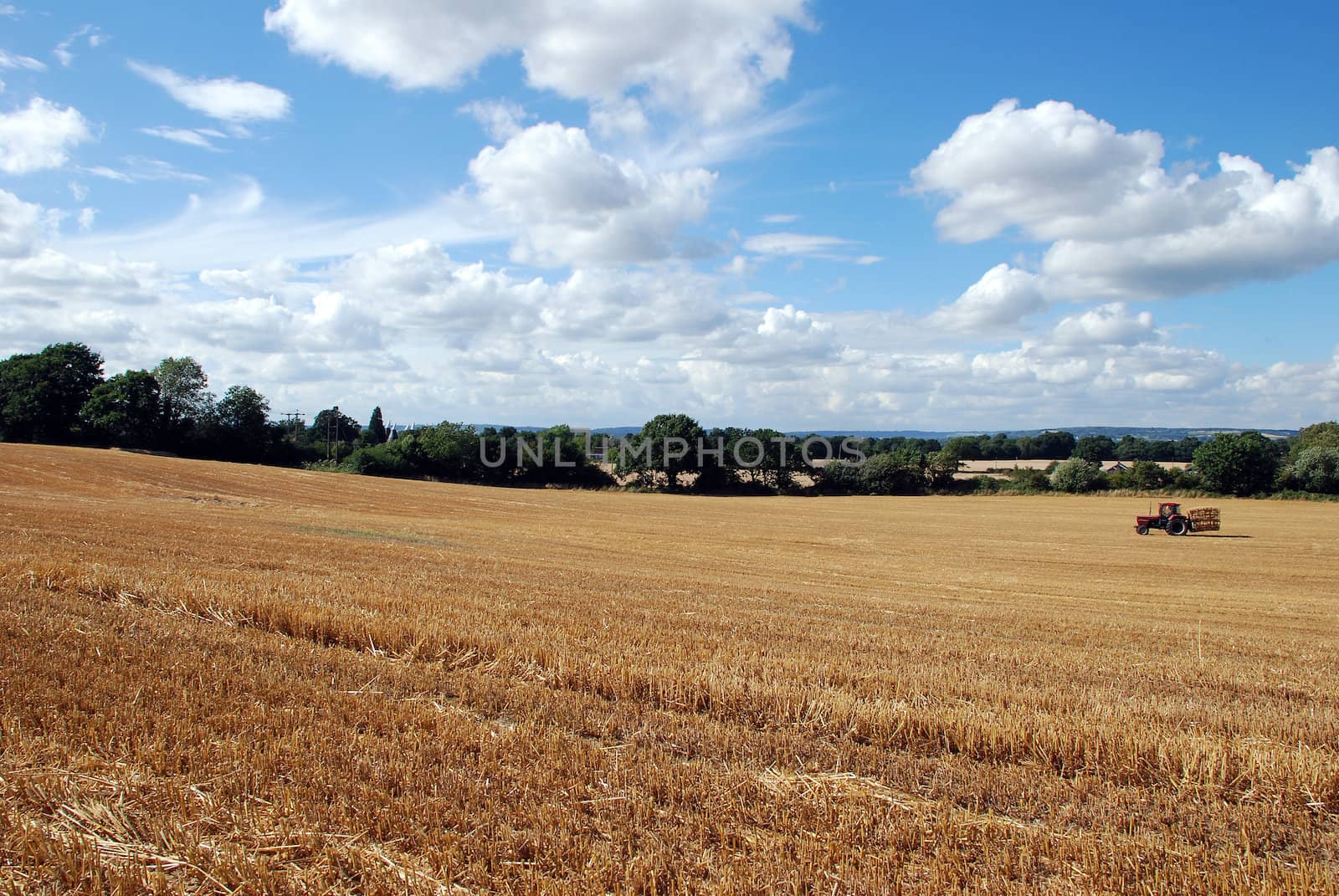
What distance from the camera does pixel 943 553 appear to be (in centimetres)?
3706

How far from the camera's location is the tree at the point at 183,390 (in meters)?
105

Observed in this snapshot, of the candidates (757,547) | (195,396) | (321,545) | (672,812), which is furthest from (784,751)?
(195,396)

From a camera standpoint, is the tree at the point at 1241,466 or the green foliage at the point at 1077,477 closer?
the tree at the point at 1241,466

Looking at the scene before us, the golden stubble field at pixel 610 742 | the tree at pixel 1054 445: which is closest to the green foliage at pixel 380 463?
the golden stubble field at pixel 610 742

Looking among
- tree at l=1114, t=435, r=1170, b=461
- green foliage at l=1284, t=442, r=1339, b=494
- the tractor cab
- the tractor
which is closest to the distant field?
tree at l=1114, t=435, r=1170, b=461

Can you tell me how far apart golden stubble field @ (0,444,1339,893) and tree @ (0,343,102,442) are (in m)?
103

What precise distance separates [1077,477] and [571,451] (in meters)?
67.5

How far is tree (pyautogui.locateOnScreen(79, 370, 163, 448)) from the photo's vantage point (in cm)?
9462

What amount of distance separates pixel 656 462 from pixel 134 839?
339ft

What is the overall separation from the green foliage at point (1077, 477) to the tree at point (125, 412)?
11565 centimetres

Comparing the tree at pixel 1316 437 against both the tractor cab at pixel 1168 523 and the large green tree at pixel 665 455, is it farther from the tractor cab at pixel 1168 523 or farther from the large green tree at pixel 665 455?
the large green tree at pixel 665 455

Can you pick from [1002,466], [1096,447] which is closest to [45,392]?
[1002,466]

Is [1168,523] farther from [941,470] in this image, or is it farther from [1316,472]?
[941,470]

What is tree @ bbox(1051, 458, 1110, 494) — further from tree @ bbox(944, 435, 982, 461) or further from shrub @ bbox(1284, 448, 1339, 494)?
tree @ bbox(944, 435, 982, 461)
